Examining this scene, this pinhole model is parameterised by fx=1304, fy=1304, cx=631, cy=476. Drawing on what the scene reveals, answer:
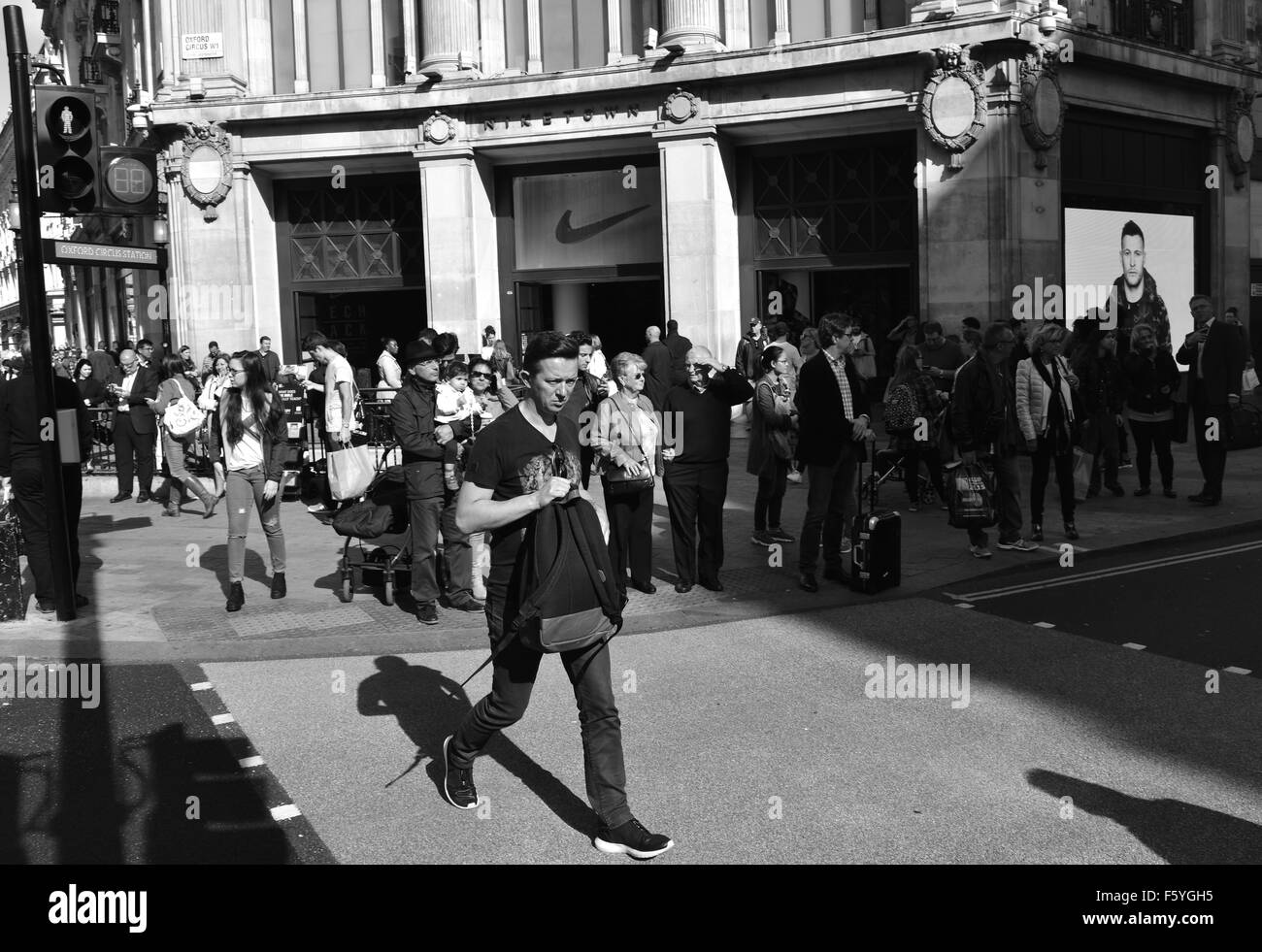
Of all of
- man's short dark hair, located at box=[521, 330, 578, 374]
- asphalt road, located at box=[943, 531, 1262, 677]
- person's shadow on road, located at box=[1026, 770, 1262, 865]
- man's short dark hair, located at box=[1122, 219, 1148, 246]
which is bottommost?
person's shadow on road, located at box=[1026, 770, 1262, 865]

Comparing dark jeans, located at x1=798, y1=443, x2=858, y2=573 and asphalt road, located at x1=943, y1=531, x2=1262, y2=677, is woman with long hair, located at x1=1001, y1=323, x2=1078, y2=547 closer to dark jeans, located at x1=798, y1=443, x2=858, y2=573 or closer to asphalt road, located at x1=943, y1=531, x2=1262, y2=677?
asphalt road, located at x1=943, y1=531, x2=1262, y2=677

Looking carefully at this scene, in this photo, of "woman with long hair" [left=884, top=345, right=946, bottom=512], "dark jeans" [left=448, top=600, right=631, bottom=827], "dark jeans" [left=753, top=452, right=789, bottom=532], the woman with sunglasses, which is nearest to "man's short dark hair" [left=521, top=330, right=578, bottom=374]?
"dark jeans" [left=448, top=600, right=631, bottom=827]

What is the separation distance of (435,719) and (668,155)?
16365 millimetres

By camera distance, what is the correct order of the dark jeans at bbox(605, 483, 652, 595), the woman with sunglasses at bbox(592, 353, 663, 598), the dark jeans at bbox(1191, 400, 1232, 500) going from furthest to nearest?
the dark jeans at bbox(1191, 400, 1232, 500)
the dark jeans at bbox(605, 483, 652, 595)
the woman with sunglasses at bbox(592, 353, 663, 598)

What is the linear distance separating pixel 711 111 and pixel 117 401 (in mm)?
10473

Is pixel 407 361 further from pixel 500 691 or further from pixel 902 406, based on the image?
pixel 902 406

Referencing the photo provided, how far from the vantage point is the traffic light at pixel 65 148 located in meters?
9.12

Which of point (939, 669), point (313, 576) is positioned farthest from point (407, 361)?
point (939, 669)

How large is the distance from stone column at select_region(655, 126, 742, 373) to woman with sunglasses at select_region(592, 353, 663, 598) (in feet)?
38.9

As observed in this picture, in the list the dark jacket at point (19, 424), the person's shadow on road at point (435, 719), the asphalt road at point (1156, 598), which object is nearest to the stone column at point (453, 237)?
the dark jacket at point (19, 424)

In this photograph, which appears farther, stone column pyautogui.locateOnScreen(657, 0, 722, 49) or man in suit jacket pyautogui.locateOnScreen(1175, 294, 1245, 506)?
stone column pyautogui.locateOnScreen(657, 0, 722, 49)

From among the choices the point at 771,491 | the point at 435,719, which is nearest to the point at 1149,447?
the point at 771,491

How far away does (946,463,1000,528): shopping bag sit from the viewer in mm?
10648

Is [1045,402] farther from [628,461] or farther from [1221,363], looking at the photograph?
[628,461]
